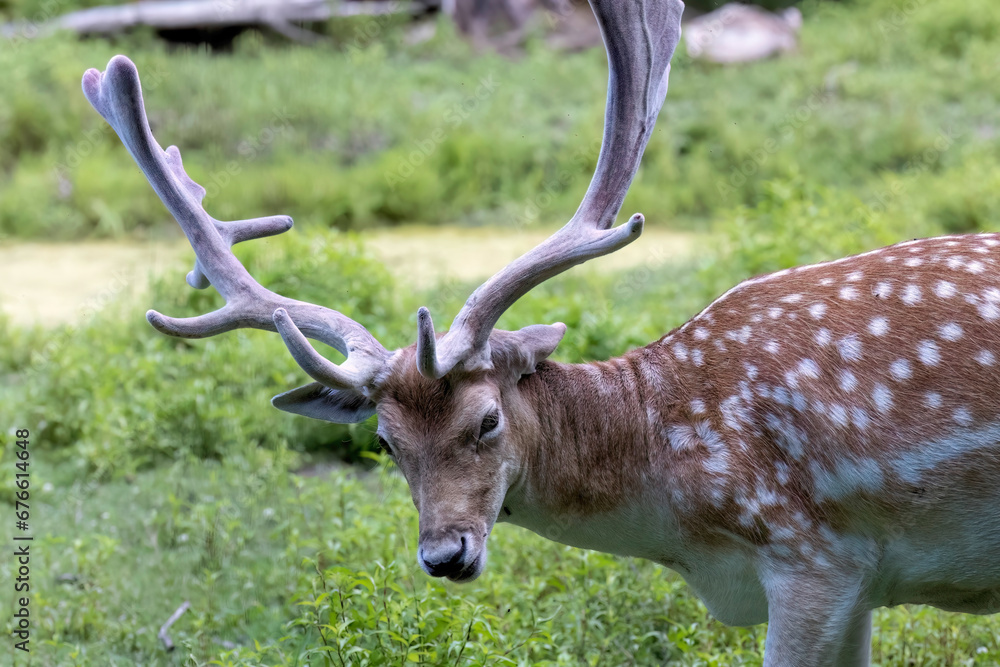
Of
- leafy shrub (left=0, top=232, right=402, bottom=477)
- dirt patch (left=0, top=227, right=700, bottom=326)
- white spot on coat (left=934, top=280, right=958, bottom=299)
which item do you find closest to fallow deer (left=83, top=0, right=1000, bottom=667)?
white spot on coat (left=934, top=280, right=958, bottom=299)

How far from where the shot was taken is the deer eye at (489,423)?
10.6 feet

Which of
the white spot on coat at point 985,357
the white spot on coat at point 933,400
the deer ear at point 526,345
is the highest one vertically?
the white spot on coat at point 985,357

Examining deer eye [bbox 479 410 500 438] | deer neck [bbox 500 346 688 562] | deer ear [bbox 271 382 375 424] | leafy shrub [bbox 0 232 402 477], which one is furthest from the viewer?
leafy shrub [bbox 0 232 402 477]

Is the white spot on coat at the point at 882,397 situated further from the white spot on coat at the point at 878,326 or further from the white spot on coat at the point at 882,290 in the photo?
the white spot on coat at the point at 882,290

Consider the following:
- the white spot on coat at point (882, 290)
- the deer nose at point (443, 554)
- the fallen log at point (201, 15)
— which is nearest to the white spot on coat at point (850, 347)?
the white spot on coat at point (882, 290)

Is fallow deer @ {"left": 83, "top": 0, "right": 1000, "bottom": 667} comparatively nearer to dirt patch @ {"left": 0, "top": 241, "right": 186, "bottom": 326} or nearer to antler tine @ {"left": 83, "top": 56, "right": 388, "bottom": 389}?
antler tine @ {"left": 83, "top": 56, "right": 388, "bottom": 389}

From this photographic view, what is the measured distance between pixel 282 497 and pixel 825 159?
8.04m

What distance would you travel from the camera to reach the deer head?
3.14 meters

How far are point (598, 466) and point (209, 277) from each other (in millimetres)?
1412

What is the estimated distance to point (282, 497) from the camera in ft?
18.2

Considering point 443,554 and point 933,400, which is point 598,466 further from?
point 933,400

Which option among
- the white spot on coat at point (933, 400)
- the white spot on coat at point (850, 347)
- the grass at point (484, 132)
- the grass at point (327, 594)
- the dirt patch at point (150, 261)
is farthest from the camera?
the grass at point (484, 132)

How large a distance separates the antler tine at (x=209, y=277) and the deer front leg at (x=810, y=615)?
1325 millimetres

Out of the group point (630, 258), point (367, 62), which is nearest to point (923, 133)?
point (630, 258)
